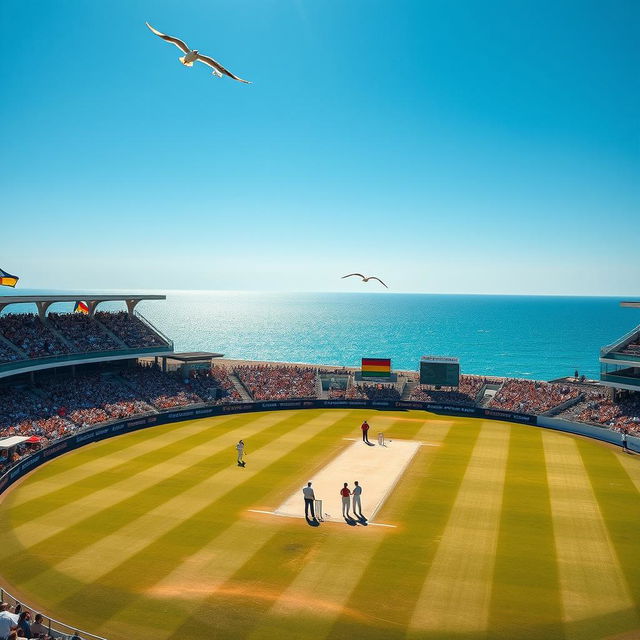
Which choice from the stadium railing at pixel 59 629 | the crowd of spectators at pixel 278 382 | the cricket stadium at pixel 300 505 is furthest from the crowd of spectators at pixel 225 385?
the stadium railing at pixel 59 629

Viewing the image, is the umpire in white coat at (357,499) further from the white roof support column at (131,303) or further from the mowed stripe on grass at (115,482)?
the white roof support column at (131,303)

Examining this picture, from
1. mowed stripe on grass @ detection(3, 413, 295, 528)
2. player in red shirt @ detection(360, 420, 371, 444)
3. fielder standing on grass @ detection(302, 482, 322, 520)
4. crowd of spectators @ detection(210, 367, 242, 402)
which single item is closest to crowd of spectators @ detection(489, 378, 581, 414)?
player in red shirt @ detection(360, 420, 371, 444)

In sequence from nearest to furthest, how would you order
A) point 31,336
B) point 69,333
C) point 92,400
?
Answer: point 92,400, point 31,336, point 69,333

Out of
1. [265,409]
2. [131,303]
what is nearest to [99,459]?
[265,409]

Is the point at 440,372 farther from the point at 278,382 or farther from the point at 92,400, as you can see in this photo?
the point at 92,400

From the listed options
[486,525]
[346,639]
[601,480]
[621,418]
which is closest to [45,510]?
[346,639]

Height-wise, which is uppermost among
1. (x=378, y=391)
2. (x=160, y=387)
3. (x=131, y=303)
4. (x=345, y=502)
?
(x=131, y=303)
